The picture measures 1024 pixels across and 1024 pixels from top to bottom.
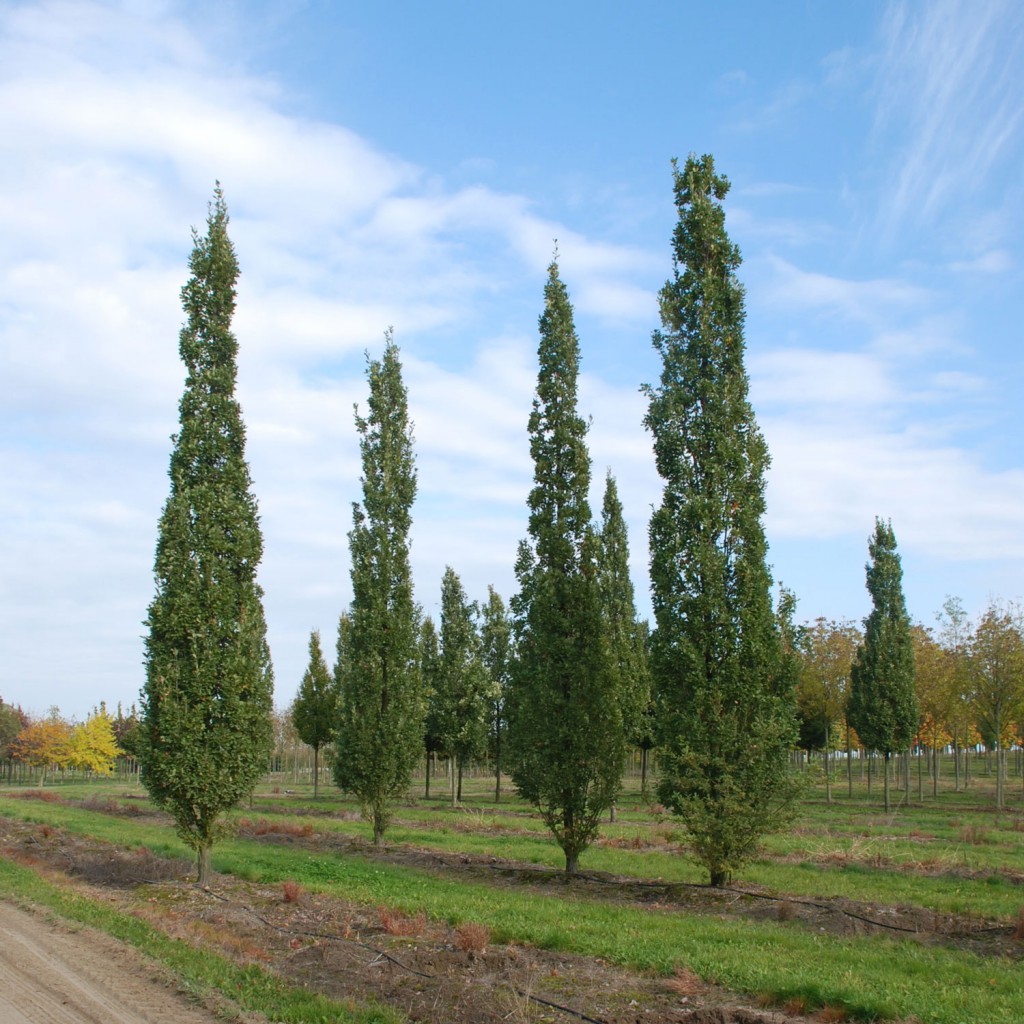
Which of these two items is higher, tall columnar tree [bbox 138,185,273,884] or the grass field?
tall columnar tree [bbox 138,185,273,884]

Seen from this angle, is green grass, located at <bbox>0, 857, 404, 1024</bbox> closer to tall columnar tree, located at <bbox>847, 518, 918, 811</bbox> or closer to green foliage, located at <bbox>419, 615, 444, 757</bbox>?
green foliage, located at <bbox>419, 615, 444, 757</bbox>

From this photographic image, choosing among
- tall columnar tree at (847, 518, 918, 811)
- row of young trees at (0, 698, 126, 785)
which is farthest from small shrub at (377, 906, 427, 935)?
row of young trees at (0, 698, 126, 785)

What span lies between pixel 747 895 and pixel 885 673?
28204 mm

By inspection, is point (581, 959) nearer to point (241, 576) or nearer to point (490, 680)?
point (241, 576)

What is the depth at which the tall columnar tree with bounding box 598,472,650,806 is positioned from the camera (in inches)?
1304

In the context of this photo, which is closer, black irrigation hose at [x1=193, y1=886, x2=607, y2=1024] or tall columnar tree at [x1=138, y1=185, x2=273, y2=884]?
black irrigation hose at [x1=193, y1=886, x2=607, y2=1024]

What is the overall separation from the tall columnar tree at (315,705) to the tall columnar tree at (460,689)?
8433mm

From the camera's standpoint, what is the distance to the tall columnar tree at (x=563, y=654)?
1816 centimetres

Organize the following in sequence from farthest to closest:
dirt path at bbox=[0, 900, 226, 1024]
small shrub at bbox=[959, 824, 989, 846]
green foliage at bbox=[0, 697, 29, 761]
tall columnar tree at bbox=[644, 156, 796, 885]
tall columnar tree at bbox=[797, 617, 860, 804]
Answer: green foliage at bbox=[0, 697, 29, 761], tall columnar tree at bbox=[797, 617, 860, 804], small shrub at bbox=[959, 824, 989, 846], tall columnar tree at bbox=[644, 156, 796, 885], dirt path at bbox=[0, 900, 226, 1024]

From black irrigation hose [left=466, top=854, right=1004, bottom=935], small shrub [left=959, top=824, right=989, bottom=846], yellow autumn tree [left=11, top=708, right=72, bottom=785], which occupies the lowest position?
yellow autumn tree [left=11, top=708, right=72, bottom=785]

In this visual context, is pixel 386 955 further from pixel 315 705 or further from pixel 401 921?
pixel 315 705

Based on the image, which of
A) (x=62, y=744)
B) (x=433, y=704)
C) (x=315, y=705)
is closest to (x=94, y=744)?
(x=62, y=744)

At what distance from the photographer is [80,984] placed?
927cm

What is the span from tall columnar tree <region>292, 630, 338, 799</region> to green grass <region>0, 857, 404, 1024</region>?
33.0 meters
